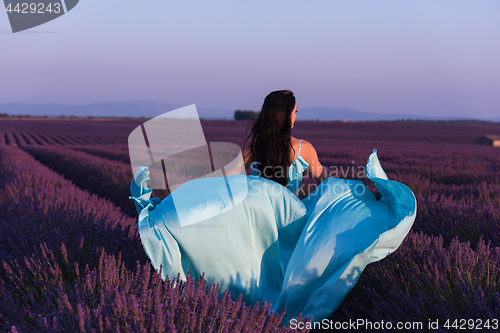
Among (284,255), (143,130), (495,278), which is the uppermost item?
(143,130)

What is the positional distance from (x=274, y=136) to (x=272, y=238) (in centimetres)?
67

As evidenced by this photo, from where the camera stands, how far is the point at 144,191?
1.85 meters

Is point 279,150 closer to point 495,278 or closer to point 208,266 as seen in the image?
point 208,266

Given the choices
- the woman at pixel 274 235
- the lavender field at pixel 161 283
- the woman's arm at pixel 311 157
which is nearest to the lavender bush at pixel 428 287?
the lavender field at pixel 161 283

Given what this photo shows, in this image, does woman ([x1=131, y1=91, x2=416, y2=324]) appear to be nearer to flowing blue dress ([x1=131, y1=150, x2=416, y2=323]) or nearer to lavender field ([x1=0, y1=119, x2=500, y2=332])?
flowing blue dress ([x1=131, y1=150, x2=416, y2=323])

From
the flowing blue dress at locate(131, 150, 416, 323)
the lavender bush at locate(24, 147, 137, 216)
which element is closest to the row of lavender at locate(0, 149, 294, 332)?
the flowing blue dress at locate(131, 150, 416, 323)

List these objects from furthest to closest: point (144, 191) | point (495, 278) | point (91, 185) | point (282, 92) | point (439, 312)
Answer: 1. point (91, 185)
2. point (282, 92)
3. point (144, 191)
4. point (495, 278)
5. point (439, 312)

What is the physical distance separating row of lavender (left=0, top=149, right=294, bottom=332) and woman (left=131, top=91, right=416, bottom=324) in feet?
0.63

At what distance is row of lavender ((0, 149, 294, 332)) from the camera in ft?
3.39

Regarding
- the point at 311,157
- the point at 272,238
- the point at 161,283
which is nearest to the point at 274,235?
the point at 272,238

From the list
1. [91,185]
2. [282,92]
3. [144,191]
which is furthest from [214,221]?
[91,185]

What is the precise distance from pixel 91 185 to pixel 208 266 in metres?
4.96

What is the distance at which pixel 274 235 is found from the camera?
1.79 metres

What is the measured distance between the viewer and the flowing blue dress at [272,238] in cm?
165
